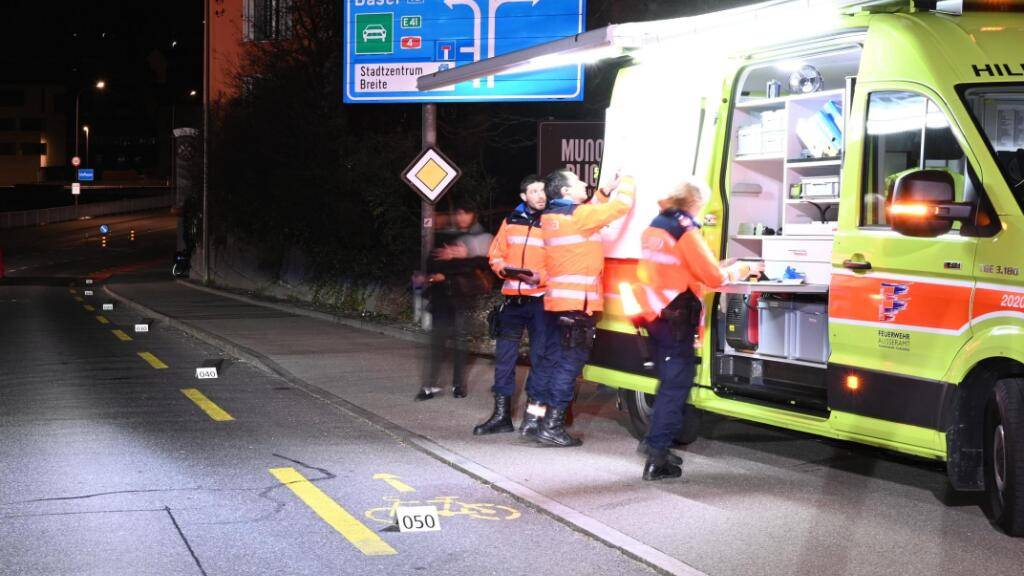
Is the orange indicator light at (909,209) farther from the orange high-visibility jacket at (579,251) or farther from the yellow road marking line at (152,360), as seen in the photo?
the yellow road marking line at (152,360)

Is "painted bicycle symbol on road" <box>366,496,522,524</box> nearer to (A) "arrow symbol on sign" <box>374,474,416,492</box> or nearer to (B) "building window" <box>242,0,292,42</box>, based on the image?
(A) "arrow symbol on sign" <box>374,474,416,492</box>

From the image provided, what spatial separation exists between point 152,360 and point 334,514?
9.05m

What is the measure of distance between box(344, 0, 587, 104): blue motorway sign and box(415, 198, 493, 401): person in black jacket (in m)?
6.09

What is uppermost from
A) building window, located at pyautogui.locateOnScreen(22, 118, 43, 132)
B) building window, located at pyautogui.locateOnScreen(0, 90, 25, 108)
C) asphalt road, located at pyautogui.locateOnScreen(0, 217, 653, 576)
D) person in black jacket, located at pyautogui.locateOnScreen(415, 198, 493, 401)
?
building window, located at pyautogui.locateOnScreen(0, 90, 25, 108)

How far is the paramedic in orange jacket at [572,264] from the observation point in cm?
884

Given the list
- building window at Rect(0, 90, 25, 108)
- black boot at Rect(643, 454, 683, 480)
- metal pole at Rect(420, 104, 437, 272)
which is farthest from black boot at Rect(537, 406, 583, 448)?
building window at Rect(0, 90, 25, 108)

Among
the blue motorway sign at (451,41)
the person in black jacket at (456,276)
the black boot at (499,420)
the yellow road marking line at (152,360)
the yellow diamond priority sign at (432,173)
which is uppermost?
the blue motorway sign at (451,41)

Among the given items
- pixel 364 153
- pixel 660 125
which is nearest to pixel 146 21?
pixel 364 153

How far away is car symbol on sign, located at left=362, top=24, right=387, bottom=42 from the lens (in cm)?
1806

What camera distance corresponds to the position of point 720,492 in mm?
7715

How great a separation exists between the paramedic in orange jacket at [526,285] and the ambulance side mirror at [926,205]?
313 centimetres

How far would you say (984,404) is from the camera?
678cm

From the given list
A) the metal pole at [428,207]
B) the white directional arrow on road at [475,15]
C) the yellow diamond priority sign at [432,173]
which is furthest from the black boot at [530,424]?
the white directional arrow on road at [475,15]

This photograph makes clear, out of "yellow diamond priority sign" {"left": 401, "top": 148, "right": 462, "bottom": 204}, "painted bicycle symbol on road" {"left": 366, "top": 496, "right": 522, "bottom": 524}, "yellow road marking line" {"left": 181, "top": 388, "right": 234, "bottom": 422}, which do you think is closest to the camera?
"painted bicycle symbol on road" {"left": 366, "top": 496, "right": 522, "bottom": 524}
